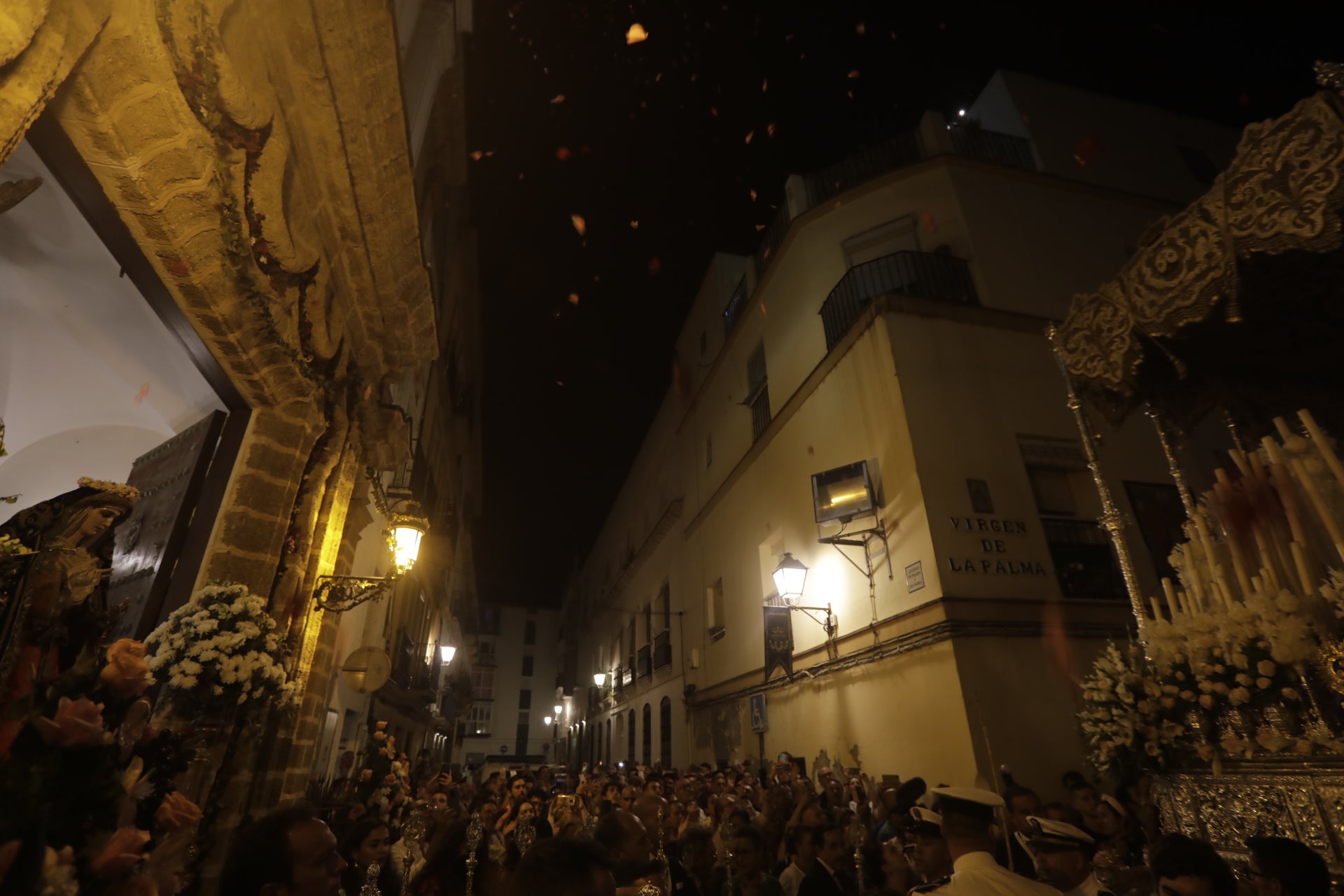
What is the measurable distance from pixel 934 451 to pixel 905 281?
3350mm

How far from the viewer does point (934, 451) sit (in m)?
8.72

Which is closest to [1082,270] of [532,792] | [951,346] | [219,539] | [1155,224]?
[951,346]

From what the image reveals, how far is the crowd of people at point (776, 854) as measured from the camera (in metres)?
2.06

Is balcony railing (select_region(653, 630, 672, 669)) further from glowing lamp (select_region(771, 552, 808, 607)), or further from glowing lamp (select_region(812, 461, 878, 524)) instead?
glowing lamp (select_region(812, 461, 878, 524))

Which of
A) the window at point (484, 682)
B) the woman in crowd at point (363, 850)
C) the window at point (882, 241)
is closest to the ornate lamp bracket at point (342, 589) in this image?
the woman in crowd at point (363, 850)

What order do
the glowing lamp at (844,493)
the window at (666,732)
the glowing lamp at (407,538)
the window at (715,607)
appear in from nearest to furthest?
the glowing lamp at (407,538) → the glowing lamp at (844,493) → the window at (715,607) → the window at (666,732)

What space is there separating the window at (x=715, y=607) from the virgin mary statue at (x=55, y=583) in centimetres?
1389

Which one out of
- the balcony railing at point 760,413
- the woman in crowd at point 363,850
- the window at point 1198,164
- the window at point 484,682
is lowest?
the woman in crowd at point 363,850

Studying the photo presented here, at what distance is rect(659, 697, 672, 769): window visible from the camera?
60.4 feet

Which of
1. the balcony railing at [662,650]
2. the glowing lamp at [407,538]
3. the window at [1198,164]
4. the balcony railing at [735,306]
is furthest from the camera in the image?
the balcony railing at [662,650]

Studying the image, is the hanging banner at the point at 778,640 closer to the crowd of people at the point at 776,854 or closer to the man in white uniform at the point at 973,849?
the crowd of people at the point at 776,854

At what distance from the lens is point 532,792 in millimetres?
8219

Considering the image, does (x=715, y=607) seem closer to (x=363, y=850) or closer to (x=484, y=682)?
(x=363, y=850)

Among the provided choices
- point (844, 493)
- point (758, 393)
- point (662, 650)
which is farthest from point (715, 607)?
point (844, 493)
